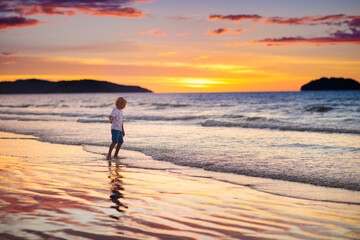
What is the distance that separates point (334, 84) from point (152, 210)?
189 meters

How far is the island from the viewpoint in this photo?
173 metres

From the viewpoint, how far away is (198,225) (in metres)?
4.20

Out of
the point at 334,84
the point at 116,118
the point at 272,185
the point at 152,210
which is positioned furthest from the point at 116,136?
the point at 334,84

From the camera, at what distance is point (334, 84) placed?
175 m

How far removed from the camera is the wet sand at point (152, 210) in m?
3.93

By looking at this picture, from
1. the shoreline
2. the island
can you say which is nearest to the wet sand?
the shoreline

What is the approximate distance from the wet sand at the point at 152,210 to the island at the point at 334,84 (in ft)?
610

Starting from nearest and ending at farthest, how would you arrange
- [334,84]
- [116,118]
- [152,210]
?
[152,210]
[116,118]
[334,84]

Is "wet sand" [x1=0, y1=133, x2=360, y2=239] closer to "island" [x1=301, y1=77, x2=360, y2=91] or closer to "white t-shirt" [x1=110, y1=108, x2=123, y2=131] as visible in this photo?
"white t-shirt" [x1=110, y1=108, x2=123, y2=131]

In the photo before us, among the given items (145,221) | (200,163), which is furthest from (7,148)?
(145,221)

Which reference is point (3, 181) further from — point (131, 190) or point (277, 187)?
point (277, 187)

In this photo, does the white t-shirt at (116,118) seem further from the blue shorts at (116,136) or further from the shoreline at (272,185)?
the shoreline at (272,185)

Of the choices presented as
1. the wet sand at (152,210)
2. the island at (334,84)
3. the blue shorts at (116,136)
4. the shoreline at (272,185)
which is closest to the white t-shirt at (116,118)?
the blue shorts at (116,136)

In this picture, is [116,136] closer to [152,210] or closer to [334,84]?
[152,210]
